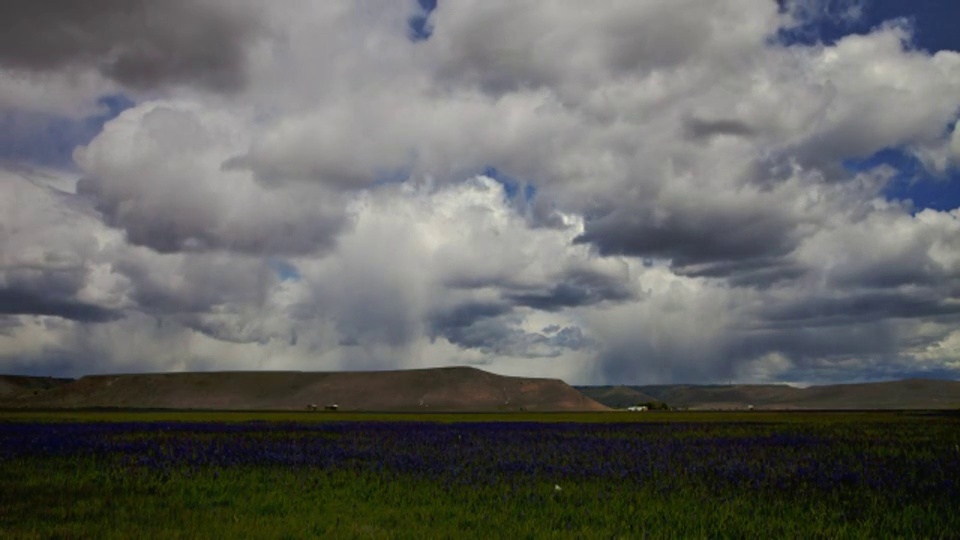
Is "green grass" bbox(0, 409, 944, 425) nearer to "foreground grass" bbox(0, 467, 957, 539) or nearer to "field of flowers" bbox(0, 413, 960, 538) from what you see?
"field of flowers" bbox(0, 413, 960, 538)

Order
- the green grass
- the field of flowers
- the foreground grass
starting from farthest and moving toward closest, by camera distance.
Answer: the green grass < the field of flowers < the foreground grass

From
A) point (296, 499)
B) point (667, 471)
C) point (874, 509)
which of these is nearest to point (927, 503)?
point (874, 509)

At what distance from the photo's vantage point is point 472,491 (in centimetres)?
1630

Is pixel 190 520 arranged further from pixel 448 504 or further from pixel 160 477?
pixel 160 477

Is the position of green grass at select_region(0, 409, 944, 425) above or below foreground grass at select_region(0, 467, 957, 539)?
below

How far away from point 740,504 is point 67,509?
1285 cm

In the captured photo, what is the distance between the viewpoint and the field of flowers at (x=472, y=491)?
12.5 m

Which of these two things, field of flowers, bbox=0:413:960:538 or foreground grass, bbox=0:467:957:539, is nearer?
foreground grass, bbox=0:467:957:539

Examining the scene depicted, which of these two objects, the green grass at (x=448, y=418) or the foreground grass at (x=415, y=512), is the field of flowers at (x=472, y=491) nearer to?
the foreground grass at (x=415, y=512)

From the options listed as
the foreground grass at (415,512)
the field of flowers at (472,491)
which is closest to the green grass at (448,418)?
the field of flowers at (472,491)

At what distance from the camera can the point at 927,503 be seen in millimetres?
14867

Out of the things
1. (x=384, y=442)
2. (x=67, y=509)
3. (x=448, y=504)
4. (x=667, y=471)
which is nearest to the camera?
(x=67, y=509)

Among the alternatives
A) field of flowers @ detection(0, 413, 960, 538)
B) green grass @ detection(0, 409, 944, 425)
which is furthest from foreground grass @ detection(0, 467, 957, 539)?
green grass @ detection(0, 409, 944, 425)

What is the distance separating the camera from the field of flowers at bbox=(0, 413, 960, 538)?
1248 cm
